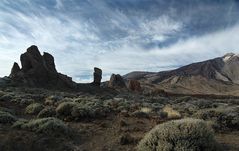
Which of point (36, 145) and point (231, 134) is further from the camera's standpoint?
point (231, 134)

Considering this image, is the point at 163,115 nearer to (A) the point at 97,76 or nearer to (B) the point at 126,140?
(B) the point at 126,140

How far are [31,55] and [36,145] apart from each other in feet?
196

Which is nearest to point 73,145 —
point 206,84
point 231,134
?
point 231,134

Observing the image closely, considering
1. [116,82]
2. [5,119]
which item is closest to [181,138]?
[5,119]

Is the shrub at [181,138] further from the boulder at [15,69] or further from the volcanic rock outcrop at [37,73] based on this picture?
the boulder at [15,69]

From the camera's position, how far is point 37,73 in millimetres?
64312

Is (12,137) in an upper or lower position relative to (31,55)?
lower

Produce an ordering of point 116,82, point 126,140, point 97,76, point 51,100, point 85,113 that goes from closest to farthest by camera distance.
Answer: point 126,140
point 85,113
point 51,100
point 97,76
point 116,82

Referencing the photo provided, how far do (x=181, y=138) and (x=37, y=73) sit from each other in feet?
194

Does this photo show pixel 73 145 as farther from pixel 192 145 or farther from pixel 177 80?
pixel 177 80

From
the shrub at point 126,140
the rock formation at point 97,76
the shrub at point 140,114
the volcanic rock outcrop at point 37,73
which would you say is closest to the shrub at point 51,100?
the shrub at point 140,114

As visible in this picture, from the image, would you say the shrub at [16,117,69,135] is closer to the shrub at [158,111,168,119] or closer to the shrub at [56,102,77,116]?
the shrub at [56,102,77,116]

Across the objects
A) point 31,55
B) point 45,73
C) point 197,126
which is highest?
point 31,55

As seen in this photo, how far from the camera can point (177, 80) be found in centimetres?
19525
